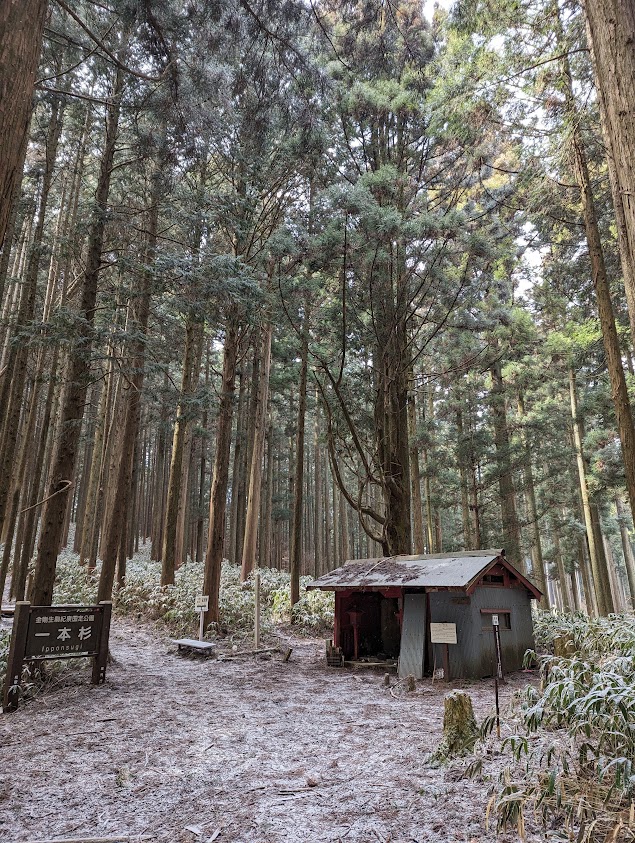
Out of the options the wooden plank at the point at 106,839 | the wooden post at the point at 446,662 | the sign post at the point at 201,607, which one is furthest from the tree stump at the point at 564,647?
the sign post at the point at 201,607

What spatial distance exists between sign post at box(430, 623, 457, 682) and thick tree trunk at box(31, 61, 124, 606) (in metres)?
6.26

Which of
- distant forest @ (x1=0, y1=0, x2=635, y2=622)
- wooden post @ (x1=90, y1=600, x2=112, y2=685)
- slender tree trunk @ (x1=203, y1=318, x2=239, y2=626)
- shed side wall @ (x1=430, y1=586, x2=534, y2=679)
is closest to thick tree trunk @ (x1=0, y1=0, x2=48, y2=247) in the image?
distant forest @ (x1=0, y1=0, x2=635, y2=622)

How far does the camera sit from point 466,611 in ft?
29.4

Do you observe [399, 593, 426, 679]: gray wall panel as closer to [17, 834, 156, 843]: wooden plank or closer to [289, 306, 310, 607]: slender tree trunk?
[289, 306, 310, 607]: slender tree trunk

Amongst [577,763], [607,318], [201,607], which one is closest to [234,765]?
[577,763]

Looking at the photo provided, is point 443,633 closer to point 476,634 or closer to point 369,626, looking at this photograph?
point 476,634

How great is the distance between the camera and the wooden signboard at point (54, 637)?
663cm

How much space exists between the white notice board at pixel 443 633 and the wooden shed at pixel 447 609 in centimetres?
2

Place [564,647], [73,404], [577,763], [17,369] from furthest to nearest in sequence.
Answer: [17,369]
[73,404]
[564,647]
[577,763]

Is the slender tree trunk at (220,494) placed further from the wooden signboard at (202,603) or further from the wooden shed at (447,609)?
the wooden shed at (447,609)

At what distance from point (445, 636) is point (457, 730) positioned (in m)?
3.91

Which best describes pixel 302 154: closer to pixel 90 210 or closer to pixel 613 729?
pixel 90 210

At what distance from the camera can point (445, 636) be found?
27.4ft

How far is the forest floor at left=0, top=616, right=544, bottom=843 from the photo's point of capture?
355 cm
